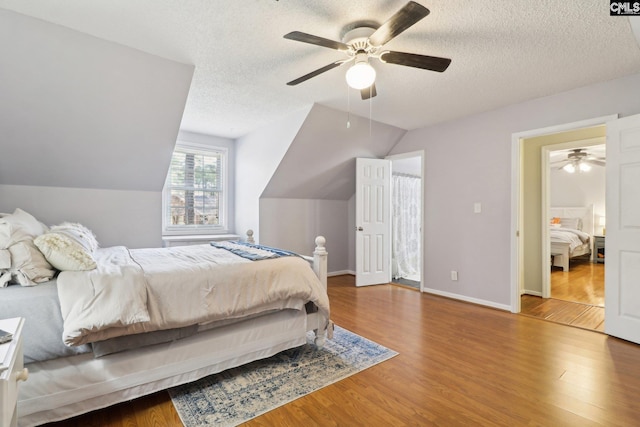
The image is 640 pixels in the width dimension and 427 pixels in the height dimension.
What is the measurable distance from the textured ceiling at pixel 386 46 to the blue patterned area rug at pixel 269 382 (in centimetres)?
243

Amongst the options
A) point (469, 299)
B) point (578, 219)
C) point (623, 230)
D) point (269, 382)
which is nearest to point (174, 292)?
point (269, 382)

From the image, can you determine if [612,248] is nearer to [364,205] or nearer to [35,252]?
[364,205]

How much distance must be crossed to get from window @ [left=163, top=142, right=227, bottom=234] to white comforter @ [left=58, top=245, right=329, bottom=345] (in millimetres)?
2308

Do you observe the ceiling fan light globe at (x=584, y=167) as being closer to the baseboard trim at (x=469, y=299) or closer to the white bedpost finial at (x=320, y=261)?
the baseboard trim at (x=469, y=299)

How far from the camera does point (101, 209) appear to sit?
12.2 ft

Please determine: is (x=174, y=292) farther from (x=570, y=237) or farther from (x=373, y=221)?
(x=570, y=237)

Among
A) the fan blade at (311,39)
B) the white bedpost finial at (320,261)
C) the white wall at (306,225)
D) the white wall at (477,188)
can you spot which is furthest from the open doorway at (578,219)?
the fan blade at (311,39)

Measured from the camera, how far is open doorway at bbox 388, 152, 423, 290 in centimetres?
546

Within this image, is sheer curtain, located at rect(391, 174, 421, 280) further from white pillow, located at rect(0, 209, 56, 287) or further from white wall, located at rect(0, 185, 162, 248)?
white pillow, located at rect(0, 209, 56, 287)

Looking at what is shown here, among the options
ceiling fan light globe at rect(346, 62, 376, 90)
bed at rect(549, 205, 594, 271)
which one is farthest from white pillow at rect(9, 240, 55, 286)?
bed at rect(549, 205, 594, 271)

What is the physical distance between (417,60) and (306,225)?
3.55m

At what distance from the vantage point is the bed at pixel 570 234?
19.0ft

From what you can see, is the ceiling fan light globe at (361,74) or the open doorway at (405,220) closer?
the ceiling fan light globe at (361,74)

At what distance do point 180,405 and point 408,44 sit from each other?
2935 millimetres
